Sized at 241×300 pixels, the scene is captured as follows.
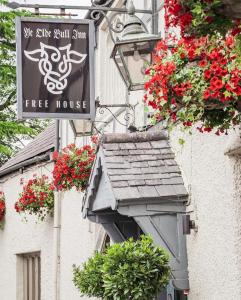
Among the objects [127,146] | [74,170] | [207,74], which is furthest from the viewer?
[74,170]

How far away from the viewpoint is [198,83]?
238 inches

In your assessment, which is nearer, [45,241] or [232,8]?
[232,8]

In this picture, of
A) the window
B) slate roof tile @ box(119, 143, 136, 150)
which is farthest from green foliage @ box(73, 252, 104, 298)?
the window

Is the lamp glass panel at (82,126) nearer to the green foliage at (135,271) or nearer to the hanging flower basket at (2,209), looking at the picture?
the green foliage at (135,271)

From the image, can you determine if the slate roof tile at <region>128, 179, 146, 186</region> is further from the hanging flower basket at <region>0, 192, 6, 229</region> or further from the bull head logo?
the hanging flower basket at <region>0, 192, 6, 229</region>

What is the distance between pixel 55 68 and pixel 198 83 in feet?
15.1

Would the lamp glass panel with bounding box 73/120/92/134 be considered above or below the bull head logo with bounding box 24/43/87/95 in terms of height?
below

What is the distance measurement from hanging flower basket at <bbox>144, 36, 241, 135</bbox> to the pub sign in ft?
12.4

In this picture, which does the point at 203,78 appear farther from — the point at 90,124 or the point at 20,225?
the point at 20,225

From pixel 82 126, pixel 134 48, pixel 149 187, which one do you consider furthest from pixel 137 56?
pixel 82 126

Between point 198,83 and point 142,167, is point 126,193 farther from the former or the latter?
point 198,83

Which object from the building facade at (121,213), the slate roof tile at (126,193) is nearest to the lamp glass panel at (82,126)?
the building facade at (121,213)

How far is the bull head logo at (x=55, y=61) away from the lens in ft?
33.6

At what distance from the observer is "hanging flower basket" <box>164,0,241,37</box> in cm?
450
